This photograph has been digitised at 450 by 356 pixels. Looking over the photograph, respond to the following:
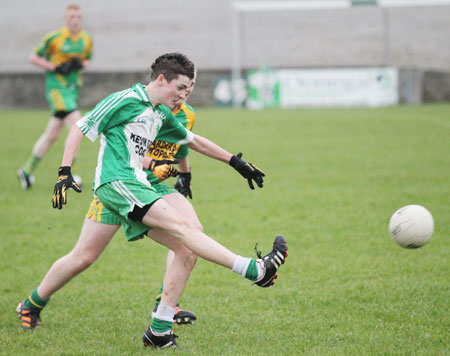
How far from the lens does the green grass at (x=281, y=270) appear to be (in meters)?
4.32

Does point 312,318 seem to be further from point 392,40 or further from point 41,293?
point 392,40

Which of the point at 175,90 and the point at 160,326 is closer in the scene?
the point at 175,90

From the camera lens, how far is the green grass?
14.2 feet

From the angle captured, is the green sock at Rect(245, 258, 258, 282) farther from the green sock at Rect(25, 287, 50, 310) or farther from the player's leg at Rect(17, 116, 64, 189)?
the player's leg at Rect(17, 116, 64, 189)

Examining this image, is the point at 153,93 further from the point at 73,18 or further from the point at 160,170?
the point at 73,18

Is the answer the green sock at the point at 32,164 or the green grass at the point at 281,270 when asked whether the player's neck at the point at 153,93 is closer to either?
the green grass at the point at 281,270

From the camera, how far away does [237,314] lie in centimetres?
484

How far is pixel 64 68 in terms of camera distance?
10000mm

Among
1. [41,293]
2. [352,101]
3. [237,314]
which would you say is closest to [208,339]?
[237,314]

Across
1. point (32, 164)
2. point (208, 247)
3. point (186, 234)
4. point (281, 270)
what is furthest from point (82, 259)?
point (32, 164)

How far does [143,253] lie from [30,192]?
3.58 m

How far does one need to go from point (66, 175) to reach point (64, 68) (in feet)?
21.2

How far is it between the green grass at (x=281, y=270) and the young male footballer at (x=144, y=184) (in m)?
0.58

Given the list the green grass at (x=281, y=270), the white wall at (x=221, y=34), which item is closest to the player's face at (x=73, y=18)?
the green grass at (x=281, y=270)
